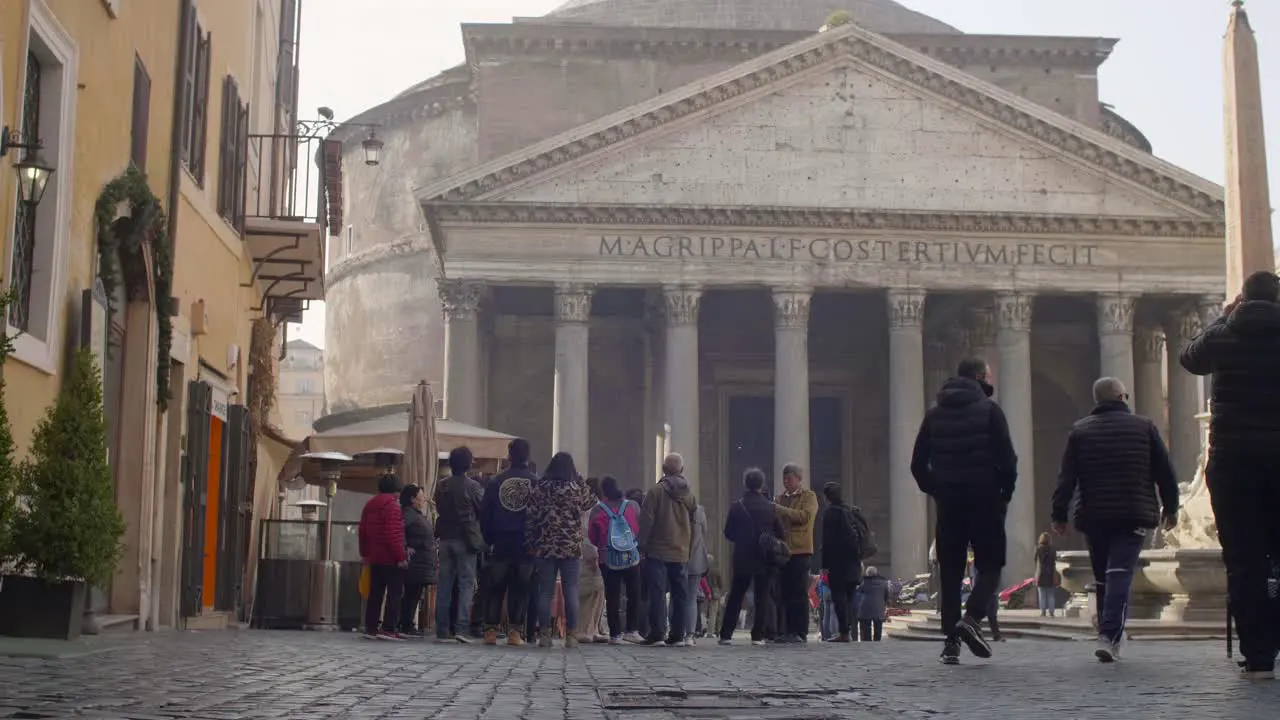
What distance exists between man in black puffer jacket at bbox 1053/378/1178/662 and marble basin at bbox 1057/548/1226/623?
5.55 metres

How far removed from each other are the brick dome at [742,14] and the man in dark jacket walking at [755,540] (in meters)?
32.3

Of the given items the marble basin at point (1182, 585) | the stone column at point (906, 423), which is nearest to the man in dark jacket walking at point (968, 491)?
the marble basin at point (1182, 585)

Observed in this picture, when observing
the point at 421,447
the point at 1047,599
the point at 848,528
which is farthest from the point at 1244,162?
the point at 1047,599

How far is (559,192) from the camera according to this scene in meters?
31.5

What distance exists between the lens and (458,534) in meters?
13.2

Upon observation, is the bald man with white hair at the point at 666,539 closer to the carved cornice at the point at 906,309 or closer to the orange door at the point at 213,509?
the orange door at the point at 213,509

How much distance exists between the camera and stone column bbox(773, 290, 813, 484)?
102ft

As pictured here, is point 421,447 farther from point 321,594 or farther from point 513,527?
point 513,527

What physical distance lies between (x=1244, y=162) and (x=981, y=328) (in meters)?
20.8

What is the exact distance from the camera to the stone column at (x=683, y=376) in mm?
30922

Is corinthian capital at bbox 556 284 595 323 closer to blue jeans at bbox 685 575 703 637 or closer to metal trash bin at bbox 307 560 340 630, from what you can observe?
→ metal trash bin at bbox 307 560 340 630

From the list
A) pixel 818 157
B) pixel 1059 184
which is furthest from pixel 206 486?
pixel 1059 184

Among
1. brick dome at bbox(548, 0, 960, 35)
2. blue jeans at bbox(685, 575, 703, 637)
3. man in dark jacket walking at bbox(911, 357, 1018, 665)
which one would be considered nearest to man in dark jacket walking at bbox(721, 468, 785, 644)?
blue jeans at bbox(685, 575, 703, 637)

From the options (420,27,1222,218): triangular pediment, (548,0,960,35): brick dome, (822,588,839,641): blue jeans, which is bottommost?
(822,588,839,641): blue jeans
